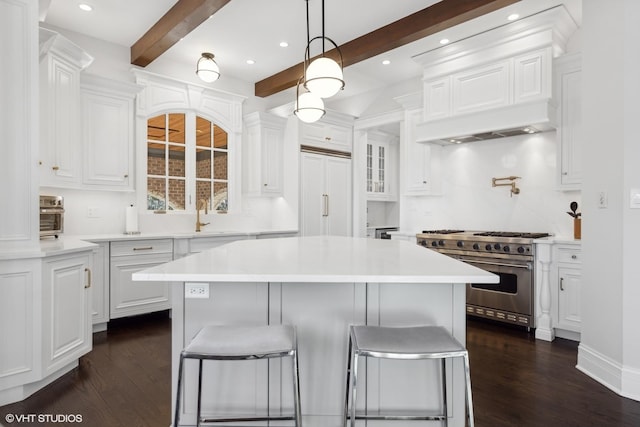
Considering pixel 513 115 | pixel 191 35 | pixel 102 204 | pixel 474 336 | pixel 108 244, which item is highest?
pixel 191 35

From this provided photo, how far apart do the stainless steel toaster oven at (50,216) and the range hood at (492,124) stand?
3.66m

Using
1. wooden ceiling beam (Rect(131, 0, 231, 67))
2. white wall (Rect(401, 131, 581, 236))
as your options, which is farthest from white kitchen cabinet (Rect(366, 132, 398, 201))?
wooden ceiling beam (Rect(131, 0, 231, 67))

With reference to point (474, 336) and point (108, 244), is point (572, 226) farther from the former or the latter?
point (108, 244)

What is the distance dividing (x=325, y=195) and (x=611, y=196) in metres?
3.47

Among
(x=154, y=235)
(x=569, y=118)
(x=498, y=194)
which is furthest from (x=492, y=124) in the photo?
(x=154, y=235)

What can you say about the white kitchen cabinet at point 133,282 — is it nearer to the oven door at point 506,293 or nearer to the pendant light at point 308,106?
the pendant light at point 308,106

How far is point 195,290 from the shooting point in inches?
69.5

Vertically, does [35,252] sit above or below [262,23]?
below

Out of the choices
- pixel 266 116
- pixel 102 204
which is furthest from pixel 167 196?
pixel 266 116

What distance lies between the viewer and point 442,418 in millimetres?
1715

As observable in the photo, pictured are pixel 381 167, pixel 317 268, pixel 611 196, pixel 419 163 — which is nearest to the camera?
pixel 317 268

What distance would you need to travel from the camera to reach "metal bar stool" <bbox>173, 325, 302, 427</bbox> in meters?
1.36

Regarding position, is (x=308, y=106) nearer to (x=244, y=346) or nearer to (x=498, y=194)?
(x=244, y=346)

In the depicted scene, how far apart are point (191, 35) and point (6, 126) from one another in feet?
7.34
